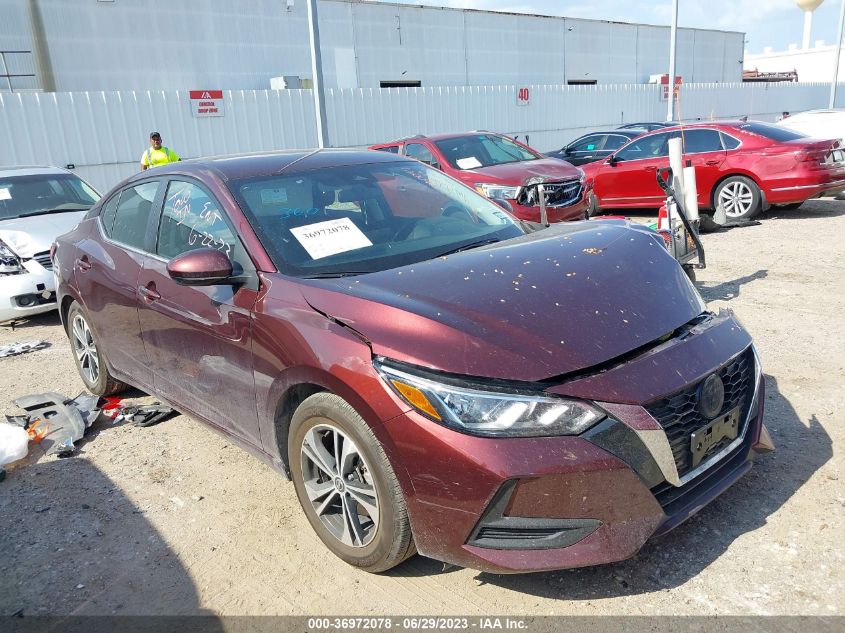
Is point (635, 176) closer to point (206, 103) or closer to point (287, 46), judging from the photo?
point (206, 103)

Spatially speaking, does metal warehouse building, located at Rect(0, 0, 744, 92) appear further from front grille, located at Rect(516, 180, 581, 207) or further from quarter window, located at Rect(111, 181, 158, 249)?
quarter window, located at Rect(111, 181, 158, 249)

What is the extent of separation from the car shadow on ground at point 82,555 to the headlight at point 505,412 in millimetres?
1251

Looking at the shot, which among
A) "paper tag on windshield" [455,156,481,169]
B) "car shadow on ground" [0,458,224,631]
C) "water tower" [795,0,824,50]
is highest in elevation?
"water tower" [795,0,824,50]

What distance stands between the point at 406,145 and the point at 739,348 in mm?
8178

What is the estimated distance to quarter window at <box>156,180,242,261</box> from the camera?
3.32 m

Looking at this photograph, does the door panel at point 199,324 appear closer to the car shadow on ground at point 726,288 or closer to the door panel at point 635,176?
the car shadow on ground at point 726,288

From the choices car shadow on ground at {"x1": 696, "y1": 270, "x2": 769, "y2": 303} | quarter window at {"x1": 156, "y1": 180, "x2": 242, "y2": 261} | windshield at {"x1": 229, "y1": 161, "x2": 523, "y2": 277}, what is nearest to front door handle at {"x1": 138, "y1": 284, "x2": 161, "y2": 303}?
quarter window at {"x1": 156, "y1": 180, "x2": 242, "y2": 261}

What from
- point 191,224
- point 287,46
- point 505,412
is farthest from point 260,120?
point 505,412

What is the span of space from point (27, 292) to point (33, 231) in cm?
82

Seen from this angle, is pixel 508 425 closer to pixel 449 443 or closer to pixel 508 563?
pixel 449 443

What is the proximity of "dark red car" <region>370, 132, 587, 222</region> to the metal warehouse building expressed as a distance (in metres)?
11.8

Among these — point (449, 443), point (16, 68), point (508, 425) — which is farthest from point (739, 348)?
point (16, 68)

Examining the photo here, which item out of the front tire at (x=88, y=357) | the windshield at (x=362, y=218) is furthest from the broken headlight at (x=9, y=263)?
the windshield at (x=362, y=218)

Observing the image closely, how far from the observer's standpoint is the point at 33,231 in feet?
24.5
